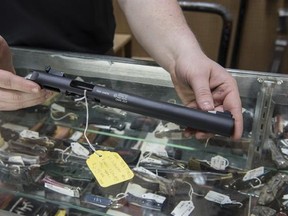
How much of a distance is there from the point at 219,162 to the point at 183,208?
119mm

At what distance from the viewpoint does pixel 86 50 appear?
2.64 feet

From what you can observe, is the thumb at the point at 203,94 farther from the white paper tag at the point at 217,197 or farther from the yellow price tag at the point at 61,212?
the yellow price tag at the point at 61,212

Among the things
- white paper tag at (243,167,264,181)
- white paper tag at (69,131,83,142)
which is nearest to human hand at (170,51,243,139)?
white paper tag at (243,167,264,181)

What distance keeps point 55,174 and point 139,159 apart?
5.6 inches

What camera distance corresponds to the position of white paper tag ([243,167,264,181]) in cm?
56

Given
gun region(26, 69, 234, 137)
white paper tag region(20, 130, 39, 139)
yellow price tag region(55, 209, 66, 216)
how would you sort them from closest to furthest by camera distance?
gun region(26, 69, 234, 137)
yellow price tag region(55, 209, 66, 216)
white paper tag region(20, 130, 39, 139)

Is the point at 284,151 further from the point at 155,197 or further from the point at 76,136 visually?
the point at 76,136

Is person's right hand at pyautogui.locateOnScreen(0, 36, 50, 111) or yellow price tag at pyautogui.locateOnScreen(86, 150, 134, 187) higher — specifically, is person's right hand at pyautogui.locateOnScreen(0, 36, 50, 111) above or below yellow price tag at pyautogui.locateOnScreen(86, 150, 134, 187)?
above

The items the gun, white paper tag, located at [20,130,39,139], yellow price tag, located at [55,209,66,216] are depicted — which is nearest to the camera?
the gun

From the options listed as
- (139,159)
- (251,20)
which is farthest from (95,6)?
(251,20)

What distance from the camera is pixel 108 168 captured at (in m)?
0.53

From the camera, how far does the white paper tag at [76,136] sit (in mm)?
650

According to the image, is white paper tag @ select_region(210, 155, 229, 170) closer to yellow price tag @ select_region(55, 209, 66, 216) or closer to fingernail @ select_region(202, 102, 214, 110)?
fingernail @ select_region(202, 102, 214, 110)

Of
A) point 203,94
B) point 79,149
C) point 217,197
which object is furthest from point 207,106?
point 79,149
